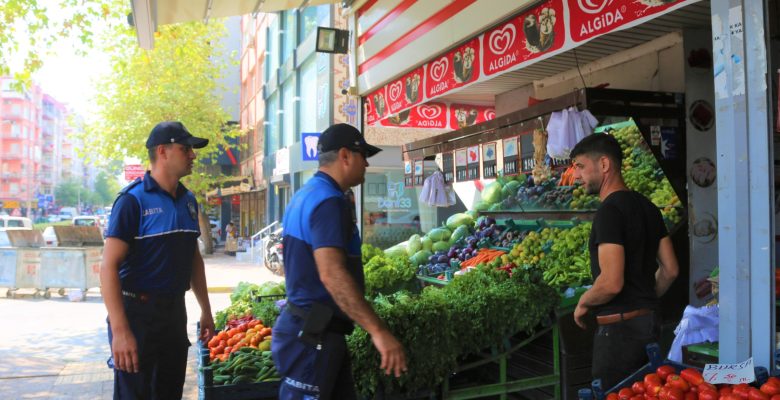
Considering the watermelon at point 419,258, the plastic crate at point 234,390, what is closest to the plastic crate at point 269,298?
the watermelon at point 419,258

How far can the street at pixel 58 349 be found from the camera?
250 inches

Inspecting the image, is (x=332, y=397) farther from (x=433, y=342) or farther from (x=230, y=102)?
(x=230, y=102)

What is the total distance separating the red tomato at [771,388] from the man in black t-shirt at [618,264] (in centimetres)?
66

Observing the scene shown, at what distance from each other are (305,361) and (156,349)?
3.42ft

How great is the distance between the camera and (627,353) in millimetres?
3340

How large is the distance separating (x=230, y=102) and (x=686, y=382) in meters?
42.5

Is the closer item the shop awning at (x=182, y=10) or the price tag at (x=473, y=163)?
the shop awning at (x=182, y=10)

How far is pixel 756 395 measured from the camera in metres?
2.71

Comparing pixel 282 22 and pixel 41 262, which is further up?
pixel 282 22

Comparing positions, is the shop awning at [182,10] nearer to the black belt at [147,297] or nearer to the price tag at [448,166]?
the price tag at [448,166]

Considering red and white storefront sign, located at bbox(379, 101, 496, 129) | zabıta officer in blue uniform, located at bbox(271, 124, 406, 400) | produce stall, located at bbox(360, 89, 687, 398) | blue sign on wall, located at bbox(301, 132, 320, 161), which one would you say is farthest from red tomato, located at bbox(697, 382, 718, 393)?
blue sign on wall, located at bbox(301, 132, 320, 161)

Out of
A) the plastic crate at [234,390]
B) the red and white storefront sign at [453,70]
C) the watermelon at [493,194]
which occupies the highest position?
the red and white storefront sign at [453,70]

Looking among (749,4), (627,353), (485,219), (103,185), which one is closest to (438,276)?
(485,219)

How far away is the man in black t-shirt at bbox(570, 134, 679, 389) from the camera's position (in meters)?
3.19
